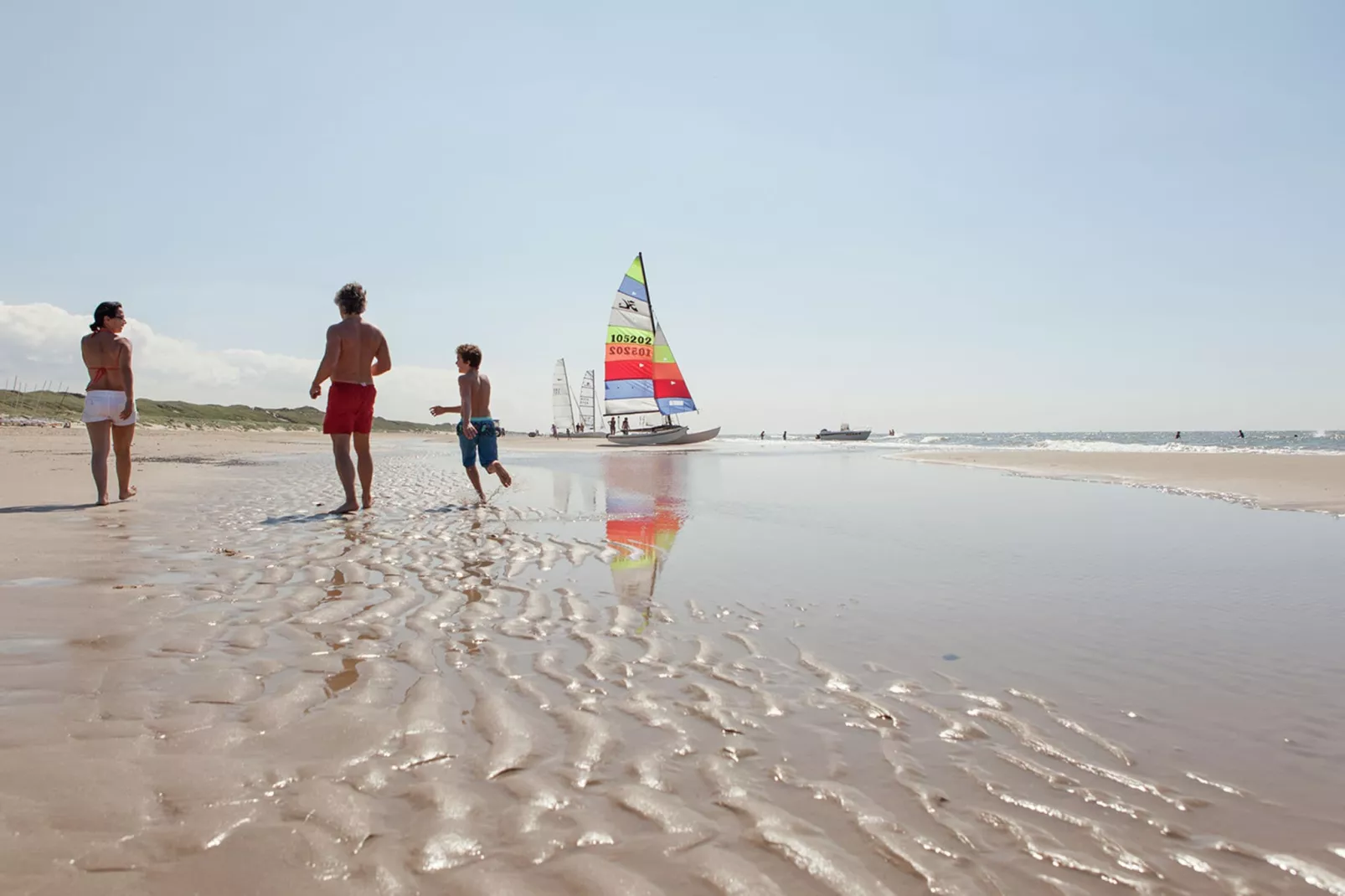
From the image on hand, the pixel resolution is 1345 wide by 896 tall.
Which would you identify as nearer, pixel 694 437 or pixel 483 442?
pixel 483 442

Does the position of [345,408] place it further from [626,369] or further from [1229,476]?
[626,369]

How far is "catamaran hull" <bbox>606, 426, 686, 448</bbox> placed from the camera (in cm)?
4366

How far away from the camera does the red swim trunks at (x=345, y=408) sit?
8039mm

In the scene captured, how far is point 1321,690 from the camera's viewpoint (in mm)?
3035

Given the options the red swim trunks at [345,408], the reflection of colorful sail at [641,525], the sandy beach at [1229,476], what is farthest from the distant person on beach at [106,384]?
the sandy beach at [1229,476]

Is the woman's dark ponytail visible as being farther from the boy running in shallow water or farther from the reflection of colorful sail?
the reflection of colorful sail

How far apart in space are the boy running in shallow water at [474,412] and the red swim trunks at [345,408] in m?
1.56

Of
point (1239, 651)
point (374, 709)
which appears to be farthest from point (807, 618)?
point (374, 709)

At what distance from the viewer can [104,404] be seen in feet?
26.0

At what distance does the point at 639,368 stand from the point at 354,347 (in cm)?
3579

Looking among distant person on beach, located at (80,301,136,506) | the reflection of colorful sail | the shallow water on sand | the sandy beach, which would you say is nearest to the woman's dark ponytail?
distant person on beach, located at (80,301,136,506)

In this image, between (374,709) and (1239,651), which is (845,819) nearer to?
(374,709)

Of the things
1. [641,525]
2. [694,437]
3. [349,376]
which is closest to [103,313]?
[349,376]

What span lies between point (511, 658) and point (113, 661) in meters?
1.54
